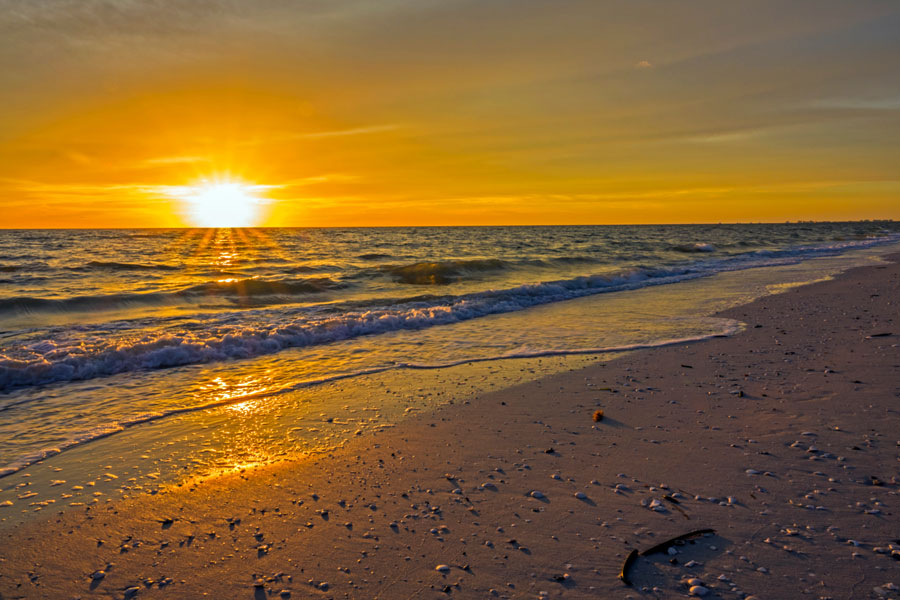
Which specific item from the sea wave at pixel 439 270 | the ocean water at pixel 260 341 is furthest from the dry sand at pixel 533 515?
the sea wave at pixel 439 270

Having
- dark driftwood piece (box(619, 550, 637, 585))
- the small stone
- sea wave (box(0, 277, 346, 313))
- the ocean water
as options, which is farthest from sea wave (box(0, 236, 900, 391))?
the small stone

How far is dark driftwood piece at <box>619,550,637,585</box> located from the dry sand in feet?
0.13

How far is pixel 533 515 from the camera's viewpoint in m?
3.78

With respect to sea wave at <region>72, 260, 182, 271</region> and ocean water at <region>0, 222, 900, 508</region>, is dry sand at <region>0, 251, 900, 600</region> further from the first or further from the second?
sea wave at <region>72, 260, 182, 271</region>

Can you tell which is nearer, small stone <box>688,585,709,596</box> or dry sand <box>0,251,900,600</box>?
small stone <box>688,585,709,596</box>

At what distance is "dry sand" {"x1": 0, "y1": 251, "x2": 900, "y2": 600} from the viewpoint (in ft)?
10.1

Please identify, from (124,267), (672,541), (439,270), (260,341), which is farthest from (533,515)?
(124,267)

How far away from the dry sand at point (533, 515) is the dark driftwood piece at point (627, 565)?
0.13 ft

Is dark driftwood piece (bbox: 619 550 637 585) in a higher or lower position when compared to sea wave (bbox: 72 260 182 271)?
lower

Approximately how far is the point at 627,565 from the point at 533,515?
79 centimetres

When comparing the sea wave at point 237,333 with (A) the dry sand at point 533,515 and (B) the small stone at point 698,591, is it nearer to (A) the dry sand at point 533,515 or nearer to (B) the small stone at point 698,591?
(A) the dry sand at point 533,515

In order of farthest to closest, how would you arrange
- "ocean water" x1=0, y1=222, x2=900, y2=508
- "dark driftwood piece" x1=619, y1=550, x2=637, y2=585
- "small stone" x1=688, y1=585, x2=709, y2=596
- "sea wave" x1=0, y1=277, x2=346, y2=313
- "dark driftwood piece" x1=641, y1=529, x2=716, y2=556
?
"sea wave" x1=0, y1=277, x2=346, y2=313
"ocean water" x1=0, y1=222, x2=900, y2=508
"dark driftwood piece" x1=641, y1=529, x2=716, y2=556
"dark driftwood piece" x1=619, y1=550, x2=637, y2=585
"small stone" x1=688, y1=585, x2=709, y2=596

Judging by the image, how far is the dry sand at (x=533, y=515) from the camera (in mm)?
3076

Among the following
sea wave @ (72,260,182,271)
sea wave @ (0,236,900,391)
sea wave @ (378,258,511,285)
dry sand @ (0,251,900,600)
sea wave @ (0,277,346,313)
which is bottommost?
dry sand @ (0,251,900,600)
